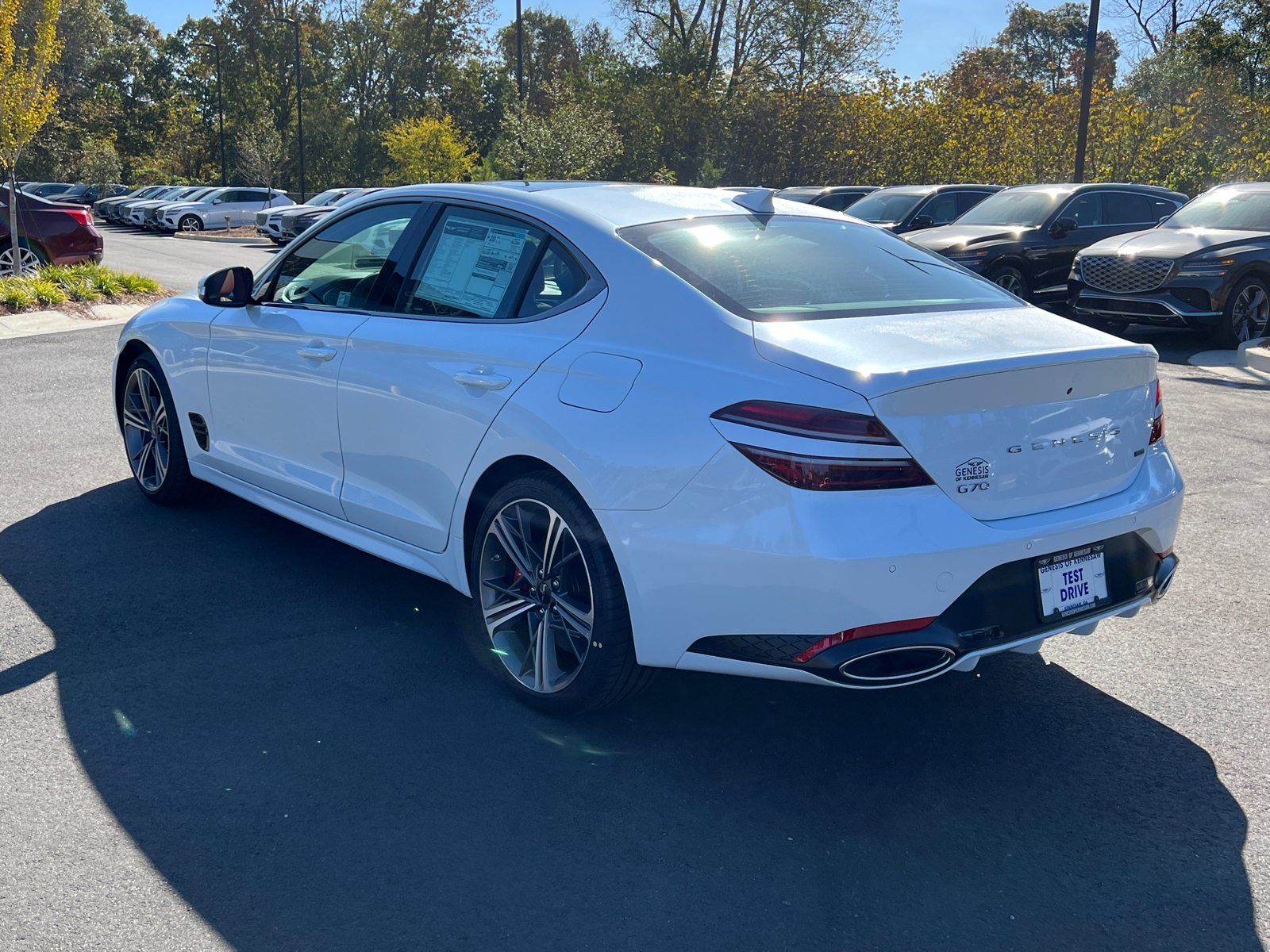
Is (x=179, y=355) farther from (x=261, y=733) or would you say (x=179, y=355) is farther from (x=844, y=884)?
(x=844, y=884)

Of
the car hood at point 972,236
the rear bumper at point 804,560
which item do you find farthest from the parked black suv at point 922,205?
the rear bumper at point 804,560

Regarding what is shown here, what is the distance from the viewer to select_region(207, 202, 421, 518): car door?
180 inches

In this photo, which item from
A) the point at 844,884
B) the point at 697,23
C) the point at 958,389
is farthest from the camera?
the point at 697,23

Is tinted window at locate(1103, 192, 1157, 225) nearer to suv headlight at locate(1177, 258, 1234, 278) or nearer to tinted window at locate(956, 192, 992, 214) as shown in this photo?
tinted window at locate(956, 192, 992, 214)

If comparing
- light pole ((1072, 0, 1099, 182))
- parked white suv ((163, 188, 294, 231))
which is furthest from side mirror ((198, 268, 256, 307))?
parked white suv ((163, 188, 294, 231))

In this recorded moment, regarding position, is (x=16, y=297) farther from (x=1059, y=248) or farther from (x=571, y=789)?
(x=571, y=789)

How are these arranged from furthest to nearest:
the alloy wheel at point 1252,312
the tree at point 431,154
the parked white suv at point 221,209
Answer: the tree at point 431,154
the parked white suv at point 221,209
the alloy wheel at point 1252,312

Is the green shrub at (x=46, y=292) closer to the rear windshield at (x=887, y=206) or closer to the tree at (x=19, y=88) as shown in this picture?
the tree at (x=19, y=88)

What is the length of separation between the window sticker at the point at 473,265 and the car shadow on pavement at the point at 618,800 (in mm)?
1262

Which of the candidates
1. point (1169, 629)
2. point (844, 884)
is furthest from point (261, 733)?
point (1169, 629)

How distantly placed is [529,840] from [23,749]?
1.59 metres

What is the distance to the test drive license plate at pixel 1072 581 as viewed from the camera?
3.26 m

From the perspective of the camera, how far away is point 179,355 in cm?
557

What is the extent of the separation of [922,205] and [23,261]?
12.8 metres
